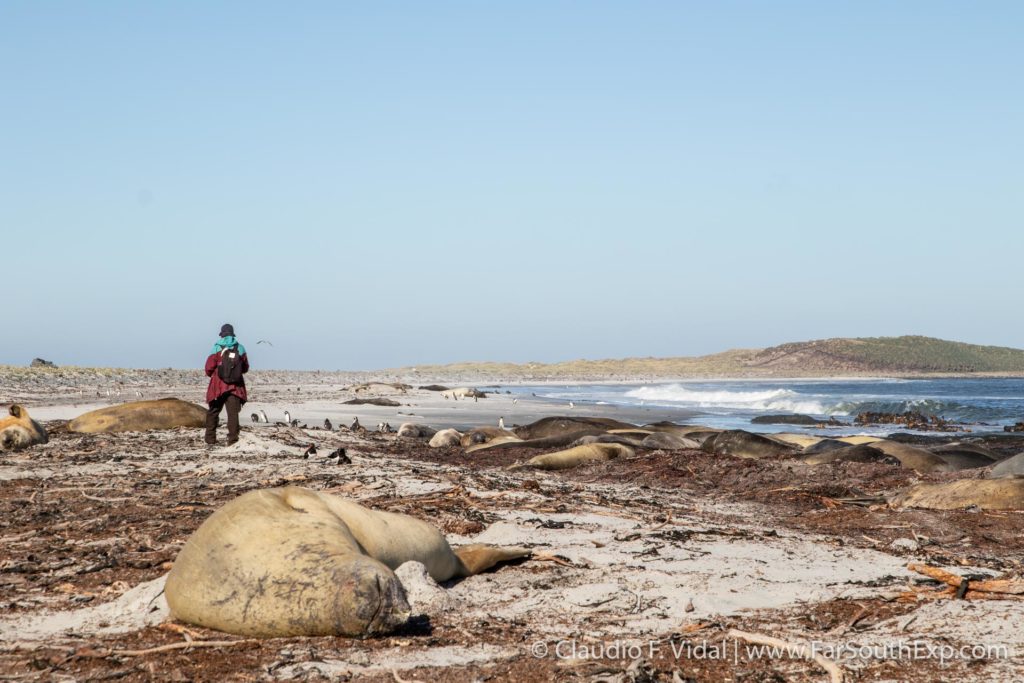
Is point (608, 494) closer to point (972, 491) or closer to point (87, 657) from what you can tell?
point (972, 491)

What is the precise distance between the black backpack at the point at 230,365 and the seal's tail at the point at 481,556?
695cm

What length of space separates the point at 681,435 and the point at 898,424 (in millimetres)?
12175

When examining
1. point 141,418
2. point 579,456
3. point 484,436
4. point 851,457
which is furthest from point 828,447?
point 141,418

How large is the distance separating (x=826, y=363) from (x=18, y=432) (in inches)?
3238

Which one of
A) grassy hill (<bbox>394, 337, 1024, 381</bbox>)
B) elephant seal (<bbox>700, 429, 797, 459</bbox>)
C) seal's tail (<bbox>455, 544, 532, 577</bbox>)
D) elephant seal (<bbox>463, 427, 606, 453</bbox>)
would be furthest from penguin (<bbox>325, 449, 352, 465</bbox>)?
grassy hill (<bbox>394, 337, 1024, 381</bbox>)

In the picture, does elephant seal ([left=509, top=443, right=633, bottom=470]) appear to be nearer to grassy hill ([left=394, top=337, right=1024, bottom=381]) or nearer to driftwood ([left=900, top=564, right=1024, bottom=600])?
driftwood ([left=900, top=564, right=1024, bottom=600])

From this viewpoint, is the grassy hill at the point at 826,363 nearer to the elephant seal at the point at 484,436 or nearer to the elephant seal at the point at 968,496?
the elephant seal at the point at 484,436

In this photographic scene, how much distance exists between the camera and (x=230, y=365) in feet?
39.5

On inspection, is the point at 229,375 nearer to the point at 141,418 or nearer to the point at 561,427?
the point at 141,418

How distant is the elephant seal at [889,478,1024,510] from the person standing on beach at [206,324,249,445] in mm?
7746

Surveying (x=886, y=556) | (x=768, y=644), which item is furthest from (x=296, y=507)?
(x=886, y=556)

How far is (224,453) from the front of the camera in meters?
11.4

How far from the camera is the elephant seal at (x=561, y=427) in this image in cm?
1770

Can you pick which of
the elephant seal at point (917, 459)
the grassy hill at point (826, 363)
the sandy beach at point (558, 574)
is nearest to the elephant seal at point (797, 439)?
the elephant seal at point (917, 459)
